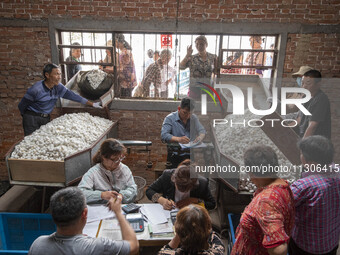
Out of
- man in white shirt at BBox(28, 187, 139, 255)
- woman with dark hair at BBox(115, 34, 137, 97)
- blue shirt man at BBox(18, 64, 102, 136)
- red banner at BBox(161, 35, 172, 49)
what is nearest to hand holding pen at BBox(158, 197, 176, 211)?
man in white shirt at BBox(28, 187, 139, 255)

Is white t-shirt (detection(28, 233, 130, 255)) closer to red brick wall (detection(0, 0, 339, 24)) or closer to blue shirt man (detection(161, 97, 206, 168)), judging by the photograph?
blue shirt man (detection(161, 97, 206, 168))

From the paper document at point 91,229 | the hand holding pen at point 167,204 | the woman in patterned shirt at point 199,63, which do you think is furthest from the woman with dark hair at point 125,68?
the paper document at point 91,229

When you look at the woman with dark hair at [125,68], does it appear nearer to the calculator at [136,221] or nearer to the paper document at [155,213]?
the paper document at [155,213]

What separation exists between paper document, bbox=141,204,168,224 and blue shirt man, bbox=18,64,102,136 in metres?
2.71

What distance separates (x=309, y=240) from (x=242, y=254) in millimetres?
762

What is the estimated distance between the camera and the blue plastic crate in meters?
2.94

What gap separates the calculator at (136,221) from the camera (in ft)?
8.34

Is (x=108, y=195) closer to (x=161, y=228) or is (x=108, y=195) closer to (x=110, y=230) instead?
(x=110, y=230)

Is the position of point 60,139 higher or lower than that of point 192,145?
higher

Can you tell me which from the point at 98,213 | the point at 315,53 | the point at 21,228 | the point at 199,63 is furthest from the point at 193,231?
the point at 315,53

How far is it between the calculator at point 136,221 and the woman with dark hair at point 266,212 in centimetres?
96

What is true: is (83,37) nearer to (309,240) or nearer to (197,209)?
(197,209)

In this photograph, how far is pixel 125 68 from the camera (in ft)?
17.9

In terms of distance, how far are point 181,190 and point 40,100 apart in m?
2.95
